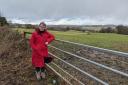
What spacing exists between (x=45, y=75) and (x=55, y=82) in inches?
27.5

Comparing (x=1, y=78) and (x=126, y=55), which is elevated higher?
(x=126, y=55)

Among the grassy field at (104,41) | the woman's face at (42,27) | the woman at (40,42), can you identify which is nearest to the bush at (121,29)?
the grassy field at (104,41)

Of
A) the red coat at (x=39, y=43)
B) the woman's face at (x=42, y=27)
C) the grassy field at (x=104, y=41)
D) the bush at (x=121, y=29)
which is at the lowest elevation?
the bush at (x=121, y=29)

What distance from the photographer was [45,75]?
838 cm

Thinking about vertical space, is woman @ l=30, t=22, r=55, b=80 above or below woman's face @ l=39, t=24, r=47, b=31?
below

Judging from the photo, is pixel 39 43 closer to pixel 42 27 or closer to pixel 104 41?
pixel 42 27

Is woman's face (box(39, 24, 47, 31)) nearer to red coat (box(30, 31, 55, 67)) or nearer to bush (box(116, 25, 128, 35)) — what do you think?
red coat (box(30, 31, 55, 67))

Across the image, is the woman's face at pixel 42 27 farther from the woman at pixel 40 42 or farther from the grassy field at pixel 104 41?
the grassy field at pixel 104 41

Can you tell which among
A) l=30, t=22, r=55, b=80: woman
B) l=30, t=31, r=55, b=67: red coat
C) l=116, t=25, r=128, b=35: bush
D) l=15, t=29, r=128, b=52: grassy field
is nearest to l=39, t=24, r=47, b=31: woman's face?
l=30, t=22, r=55, b=80: woman

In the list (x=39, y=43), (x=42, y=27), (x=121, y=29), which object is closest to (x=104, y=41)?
(x=39, y=43)

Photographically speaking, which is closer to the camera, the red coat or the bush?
the red coat

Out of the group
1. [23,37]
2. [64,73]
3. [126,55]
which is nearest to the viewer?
[126,55]

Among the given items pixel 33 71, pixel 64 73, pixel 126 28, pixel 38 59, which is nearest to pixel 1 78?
pixel 33 71

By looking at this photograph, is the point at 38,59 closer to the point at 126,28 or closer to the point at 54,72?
the point at 54,72
